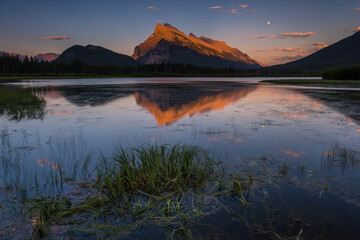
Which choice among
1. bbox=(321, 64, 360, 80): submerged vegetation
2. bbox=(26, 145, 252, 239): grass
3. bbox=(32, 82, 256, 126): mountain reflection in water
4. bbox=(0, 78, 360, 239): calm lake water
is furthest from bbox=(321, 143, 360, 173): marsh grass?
bbox=(321, 64, 360, 80): submerged vegetation

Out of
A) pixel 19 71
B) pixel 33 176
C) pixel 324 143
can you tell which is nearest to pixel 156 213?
pixel 33 176

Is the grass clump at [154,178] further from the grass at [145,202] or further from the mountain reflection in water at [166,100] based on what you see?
the mountain reflection in water at [166,100]

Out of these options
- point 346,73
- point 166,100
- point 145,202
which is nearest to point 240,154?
point 145,202

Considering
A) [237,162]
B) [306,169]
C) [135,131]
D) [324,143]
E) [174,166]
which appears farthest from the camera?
[135,131]

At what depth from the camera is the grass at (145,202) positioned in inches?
194

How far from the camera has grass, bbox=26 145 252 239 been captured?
4.92 m

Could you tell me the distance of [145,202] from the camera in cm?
588

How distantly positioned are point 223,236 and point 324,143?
9.06m

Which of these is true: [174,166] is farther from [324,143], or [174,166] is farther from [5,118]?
[5,118]

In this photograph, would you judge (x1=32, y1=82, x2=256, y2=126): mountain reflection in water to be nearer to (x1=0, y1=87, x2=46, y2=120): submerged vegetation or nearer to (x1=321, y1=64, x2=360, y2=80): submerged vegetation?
(x1=0, y1=87, x2=46, y2=120): submerged vegetation

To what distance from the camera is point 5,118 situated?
16.9 meters

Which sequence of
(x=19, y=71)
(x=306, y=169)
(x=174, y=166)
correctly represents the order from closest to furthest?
1. (x=174, y=166)
2. (x=306, y=169)
3. (x=19, y=71)

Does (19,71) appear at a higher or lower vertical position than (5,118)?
higher

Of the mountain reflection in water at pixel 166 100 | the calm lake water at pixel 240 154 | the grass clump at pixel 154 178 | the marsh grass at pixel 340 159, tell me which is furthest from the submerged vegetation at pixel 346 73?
the grass clump at pixel 154 178
